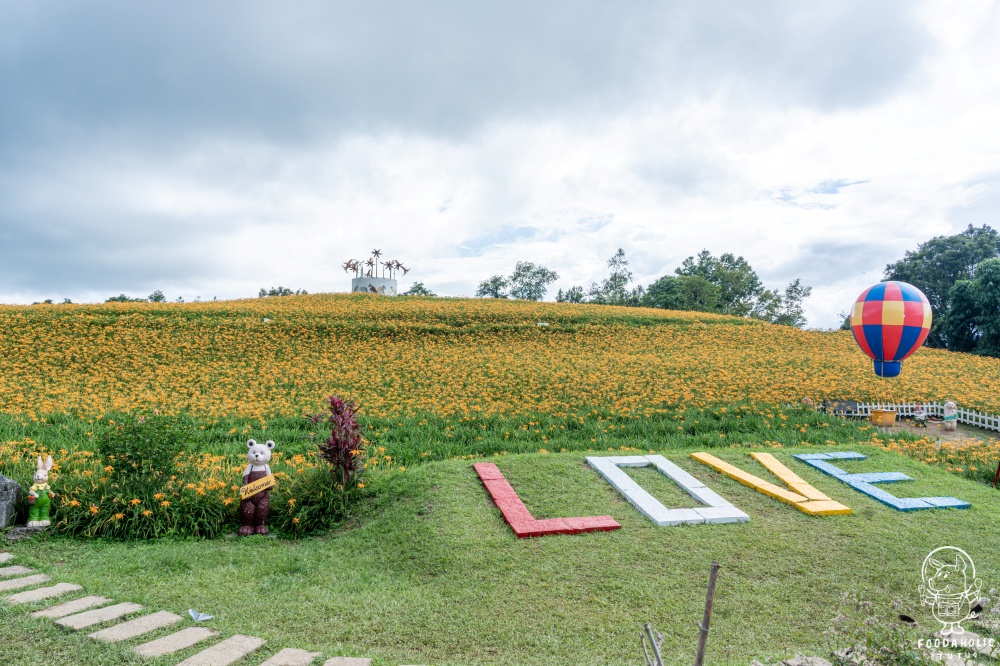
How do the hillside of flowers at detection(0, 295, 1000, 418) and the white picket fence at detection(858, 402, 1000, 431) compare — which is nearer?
the hillside of flowers at detection(0, 295, 1000, 418)

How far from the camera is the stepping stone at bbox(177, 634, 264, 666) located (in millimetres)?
3719

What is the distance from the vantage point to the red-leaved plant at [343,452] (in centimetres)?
706

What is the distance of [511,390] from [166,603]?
33.2 feet

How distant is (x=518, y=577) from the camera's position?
17.4 feet

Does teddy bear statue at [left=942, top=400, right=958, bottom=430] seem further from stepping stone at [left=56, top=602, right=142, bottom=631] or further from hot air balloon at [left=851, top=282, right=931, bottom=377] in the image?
stepping stone at [left=56, top=602, right=142, bottom=631]

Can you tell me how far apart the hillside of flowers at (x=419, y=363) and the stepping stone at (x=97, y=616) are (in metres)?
7.34

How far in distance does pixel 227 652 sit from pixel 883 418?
13.7m

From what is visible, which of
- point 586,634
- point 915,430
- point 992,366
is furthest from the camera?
point 992,366

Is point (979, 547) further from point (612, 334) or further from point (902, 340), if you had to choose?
point (612, 334)

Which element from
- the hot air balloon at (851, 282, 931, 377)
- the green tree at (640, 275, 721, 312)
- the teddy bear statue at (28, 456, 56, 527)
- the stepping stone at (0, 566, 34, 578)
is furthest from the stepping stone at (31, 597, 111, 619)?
the green tree at (640, 275, 721, 312)

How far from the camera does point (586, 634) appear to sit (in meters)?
4.40

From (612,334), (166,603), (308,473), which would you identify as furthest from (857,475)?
(612,334)

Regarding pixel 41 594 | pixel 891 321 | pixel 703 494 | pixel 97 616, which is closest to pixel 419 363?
pixel 703 494

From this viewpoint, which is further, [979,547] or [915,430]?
[915,430]
